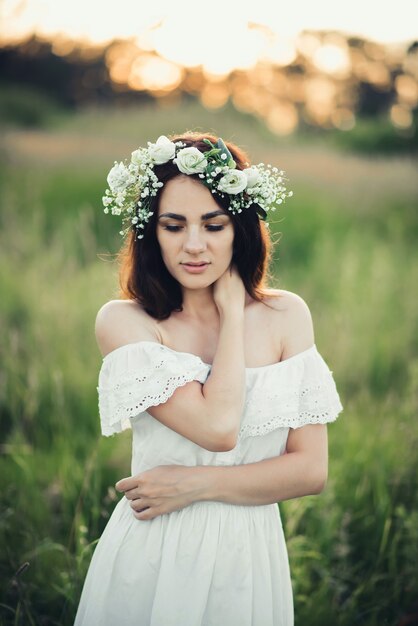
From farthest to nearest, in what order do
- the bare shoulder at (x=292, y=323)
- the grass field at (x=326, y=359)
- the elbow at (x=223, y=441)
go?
the grass field at (x=326, y=359) < the bare shoulder at (x=292, y=323) < the elbow at (x=223, y=441)

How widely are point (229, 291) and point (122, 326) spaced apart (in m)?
0.41

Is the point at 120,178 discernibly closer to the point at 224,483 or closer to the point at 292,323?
the point at 292,323

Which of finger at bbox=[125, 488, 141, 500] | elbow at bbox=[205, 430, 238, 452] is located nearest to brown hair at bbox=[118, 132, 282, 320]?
elbow at bbox=[205, 430, 238, 452]

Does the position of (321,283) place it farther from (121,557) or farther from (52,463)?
(121,557)

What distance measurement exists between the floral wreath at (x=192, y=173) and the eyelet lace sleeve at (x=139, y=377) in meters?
0.47

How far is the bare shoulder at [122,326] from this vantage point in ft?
7.57

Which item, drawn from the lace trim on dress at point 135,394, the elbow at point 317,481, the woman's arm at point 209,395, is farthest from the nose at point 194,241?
the elbow at point 317,481

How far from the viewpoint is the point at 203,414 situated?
219cm

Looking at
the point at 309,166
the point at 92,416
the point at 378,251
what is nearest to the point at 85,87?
the point at 309,166

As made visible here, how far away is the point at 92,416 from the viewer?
4.53 meters

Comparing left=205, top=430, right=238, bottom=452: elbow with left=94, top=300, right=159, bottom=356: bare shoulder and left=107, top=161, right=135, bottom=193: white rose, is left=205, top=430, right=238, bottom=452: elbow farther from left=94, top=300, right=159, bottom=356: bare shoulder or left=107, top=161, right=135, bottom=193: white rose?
left=107, top=161, right=135, bottom=193: white rose

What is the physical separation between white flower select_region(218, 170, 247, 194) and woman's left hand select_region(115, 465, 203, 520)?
96 cm

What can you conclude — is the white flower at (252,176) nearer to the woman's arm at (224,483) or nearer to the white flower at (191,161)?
the white flower at (191,161)

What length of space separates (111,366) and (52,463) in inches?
75.6
